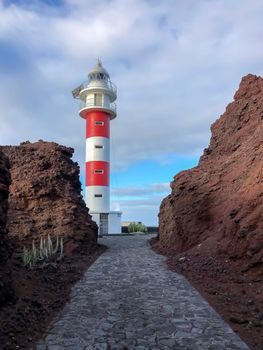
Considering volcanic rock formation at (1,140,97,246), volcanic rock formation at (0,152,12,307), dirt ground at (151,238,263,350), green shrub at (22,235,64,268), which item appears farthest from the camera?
volcanic rock formation at (1,140,97,246)

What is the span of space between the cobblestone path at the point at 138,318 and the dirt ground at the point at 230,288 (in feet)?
0.73

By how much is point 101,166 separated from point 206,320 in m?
24.7

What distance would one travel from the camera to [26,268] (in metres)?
10.8

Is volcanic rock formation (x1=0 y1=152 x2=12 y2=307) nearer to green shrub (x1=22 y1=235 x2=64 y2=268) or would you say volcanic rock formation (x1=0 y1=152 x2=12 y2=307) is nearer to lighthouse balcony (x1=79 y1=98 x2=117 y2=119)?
green shrub (x1=22 y1=235 x2=64 y2=268)

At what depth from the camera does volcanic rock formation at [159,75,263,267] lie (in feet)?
37.0

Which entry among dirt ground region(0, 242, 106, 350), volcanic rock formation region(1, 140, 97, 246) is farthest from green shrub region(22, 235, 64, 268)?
volcanic rock formation region(1, 140, 97, 246)

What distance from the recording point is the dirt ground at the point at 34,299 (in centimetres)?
673

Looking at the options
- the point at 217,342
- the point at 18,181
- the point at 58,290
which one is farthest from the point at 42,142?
the point at 217,342

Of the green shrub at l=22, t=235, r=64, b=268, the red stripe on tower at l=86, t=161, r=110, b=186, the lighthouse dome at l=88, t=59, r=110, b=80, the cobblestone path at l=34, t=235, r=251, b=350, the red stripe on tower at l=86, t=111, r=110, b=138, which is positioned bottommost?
the cobblestone path at l=34, t=235, r=251, b=350

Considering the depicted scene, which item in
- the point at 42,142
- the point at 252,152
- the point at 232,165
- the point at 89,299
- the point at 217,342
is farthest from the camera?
the point at 42,142

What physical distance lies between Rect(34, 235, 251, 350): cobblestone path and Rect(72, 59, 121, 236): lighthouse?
19006 millimetres

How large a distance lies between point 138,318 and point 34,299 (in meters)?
2.14

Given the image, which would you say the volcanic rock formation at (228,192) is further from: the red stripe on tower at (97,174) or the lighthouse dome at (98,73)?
the lighthouse dome at (98,73)

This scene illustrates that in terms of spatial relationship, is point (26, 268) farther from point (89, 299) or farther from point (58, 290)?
point (89, 299)
